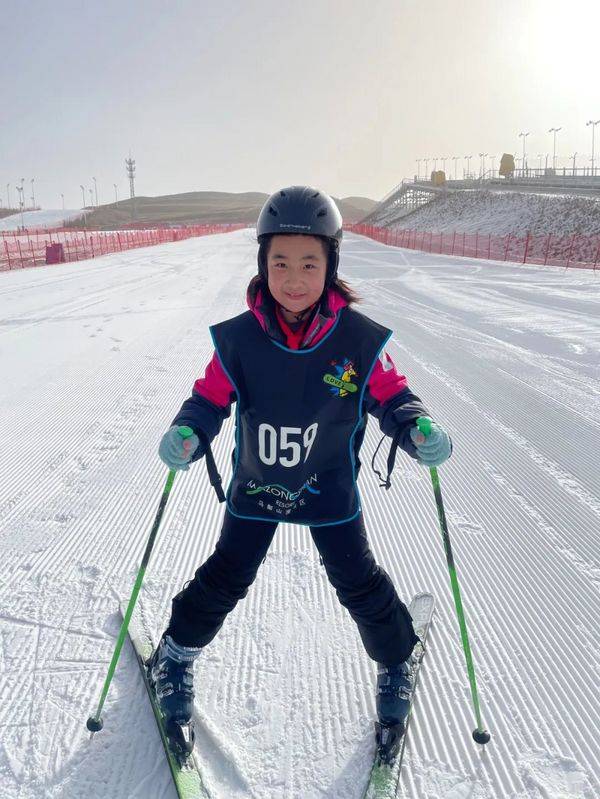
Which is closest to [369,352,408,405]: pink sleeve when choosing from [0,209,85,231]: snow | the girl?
the girl

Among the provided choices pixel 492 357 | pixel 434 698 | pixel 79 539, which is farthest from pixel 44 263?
pixel 434 698

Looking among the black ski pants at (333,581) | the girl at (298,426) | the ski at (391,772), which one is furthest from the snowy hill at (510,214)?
the black ski pants at (333,581)

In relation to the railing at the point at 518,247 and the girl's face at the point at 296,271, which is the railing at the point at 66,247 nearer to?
the railing at the point at 518,247

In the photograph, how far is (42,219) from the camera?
100750 mm

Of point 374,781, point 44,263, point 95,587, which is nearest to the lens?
point 374,781

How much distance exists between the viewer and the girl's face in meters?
1.83

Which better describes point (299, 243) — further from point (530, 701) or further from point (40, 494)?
point (40, 494)

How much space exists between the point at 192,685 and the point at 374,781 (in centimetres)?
63

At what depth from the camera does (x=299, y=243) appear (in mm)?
1850

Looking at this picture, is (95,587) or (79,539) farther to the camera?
(79,539)

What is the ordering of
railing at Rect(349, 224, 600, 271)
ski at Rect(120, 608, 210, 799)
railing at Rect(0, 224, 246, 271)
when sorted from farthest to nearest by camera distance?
railing at Rect(349, 224, 600, 271), railing at Rect(0, 224, 246, 271), ski at Rect(120, 608, 210, 799)

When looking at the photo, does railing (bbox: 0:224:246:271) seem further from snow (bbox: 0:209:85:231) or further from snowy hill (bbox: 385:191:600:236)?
snow (bbox: 0:209:85:231)

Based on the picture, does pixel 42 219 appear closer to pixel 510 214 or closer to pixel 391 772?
pixel 510 214

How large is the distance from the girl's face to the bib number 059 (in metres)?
0.36
